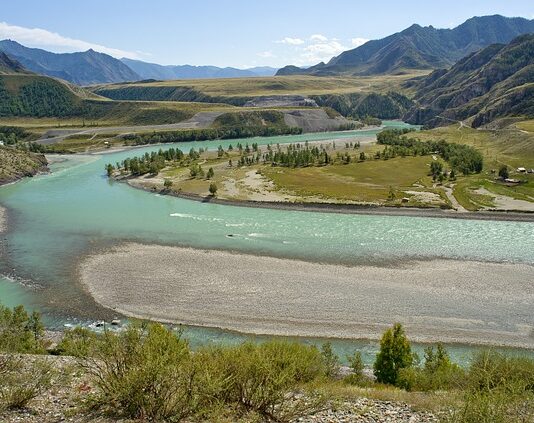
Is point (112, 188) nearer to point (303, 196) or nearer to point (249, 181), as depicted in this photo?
point (249, 181)

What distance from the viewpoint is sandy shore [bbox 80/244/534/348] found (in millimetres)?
43250

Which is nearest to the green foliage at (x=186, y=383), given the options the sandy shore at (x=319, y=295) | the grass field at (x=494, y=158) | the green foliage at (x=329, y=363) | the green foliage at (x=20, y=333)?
the green foliage at (x=329, y=363)

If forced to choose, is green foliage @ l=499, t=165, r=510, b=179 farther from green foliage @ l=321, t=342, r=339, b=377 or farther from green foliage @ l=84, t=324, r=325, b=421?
green foliage @ l=84, t=324, r=325, b=421

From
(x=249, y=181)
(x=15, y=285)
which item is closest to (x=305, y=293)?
(x=15, y=285)

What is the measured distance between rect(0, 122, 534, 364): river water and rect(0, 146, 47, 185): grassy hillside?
866 inches

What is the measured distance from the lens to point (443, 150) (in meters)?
146

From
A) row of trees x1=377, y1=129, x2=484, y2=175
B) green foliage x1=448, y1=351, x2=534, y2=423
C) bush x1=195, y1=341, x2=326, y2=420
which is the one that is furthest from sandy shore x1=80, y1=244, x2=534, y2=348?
row of trees x1=377, y1=129, x2=484, y2=175

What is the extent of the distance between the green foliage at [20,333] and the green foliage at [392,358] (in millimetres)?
23992

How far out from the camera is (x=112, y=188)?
111688mm

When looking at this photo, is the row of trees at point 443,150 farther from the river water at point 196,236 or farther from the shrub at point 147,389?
the shrub at point 147,389

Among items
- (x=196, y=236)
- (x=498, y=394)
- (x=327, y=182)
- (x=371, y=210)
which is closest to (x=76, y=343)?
(x=498, y=394)

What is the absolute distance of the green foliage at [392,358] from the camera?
31.5 metres

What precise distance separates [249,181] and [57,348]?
79.4 m

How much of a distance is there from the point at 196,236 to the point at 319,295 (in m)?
28.3
